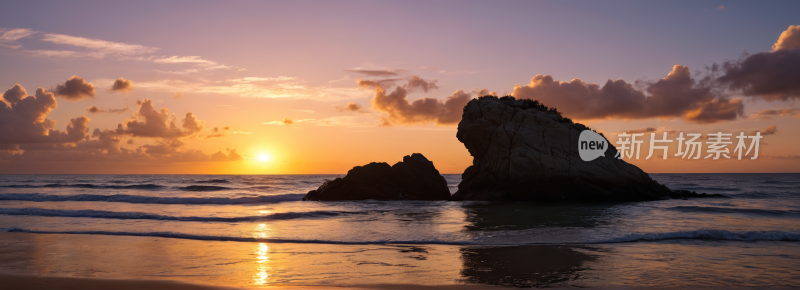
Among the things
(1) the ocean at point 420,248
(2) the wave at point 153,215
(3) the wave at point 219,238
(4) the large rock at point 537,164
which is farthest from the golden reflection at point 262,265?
(4) the large rock at point 537,164

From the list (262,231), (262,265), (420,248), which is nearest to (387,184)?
(262,231)

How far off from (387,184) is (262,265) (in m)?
22.9

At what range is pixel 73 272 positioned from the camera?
370 inches

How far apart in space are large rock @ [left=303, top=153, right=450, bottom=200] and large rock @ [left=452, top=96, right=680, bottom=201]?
2.73 meters

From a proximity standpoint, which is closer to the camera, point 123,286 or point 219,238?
point 123,286

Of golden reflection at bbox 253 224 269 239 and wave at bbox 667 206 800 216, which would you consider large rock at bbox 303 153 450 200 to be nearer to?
golden reflection at bbox 253 224 269 239

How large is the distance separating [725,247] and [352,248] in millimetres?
11687

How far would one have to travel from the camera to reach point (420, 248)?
12594 millimetres

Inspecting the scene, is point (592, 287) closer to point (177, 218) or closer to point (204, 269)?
point (204, 269)

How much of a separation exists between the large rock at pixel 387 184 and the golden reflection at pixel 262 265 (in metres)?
→ 19.3

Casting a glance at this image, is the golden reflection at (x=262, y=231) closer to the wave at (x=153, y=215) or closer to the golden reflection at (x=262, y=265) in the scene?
the golden reflection at (x=262, y=265)

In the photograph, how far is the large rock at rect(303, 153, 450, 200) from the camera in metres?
32.4

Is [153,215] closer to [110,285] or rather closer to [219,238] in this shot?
[219,238]

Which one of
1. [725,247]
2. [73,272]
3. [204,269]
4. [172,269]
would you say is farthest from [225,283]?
[725,247]
